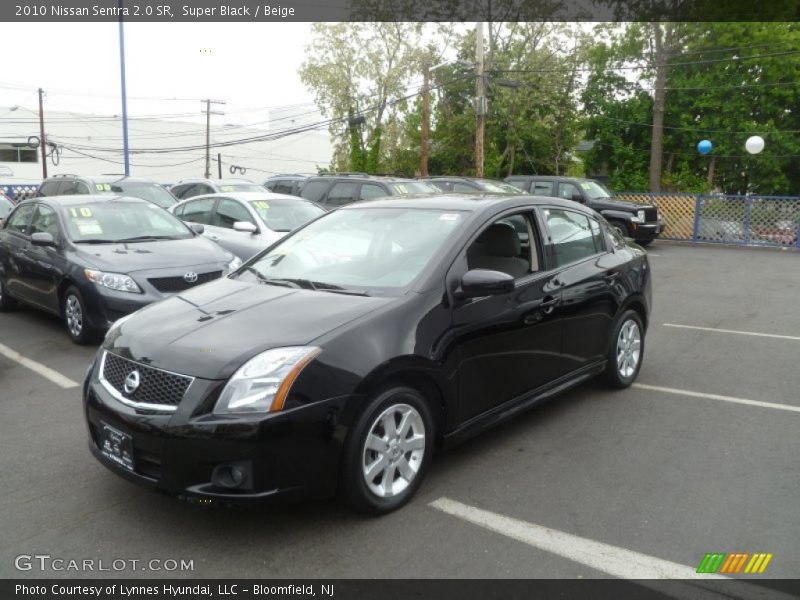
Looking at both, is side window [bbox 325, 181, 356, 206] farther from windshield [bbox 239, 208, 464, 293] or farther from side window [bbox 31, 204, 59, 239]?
windshield [bbox 239, 208, 464, 293]

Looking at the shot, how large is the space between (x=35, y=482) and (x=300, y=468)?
1.84 m

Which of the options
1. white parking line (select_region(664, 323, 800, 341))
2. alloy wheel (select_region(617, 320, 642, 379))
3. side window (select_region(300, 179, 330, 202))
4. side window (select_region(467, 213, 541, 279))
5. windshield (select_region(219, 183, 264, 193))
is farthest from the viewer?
windshield (select_region(219, 183, 264, 193))

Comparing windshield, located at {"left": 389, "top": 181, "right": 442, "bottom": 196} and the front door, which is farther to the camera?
windshield, located at {"left": 389, "top": 181, "right": 442, "bottom": 196}

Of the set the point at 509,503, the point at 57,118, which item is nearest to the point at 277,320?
the point at 509,503

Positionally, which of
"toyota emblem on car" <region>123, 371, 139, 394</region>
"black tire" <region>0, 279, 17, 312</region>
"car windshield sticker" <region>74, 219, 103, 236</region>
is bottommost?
"black tire" <region>0, 279, 17, 312</region>

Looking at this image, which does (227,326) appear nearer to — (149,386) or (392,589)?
(149,386)

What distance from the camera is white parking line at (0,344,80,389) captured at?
6068 millimetres

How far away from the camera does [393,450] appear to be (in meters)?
3.67

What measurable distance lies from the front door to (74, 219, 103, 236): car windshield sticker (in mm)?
5142

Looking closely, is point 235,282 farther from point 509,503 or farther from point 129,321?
point 509,503

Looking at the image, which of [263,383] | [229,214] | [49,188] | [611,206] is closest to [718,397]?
[263,383]

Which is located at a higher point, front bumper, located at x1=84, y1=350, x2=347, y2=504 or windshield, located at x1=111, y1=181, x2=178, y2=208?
windshield, located at x1=111, y1=181, x2=178, y2=208

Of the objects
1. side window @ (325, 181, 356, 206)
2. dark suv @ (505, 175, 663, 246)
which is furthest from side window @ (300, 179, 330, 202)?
dark suv @ (505, 175, 663, 246)

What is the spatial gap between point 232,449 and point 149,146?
2642 inches
